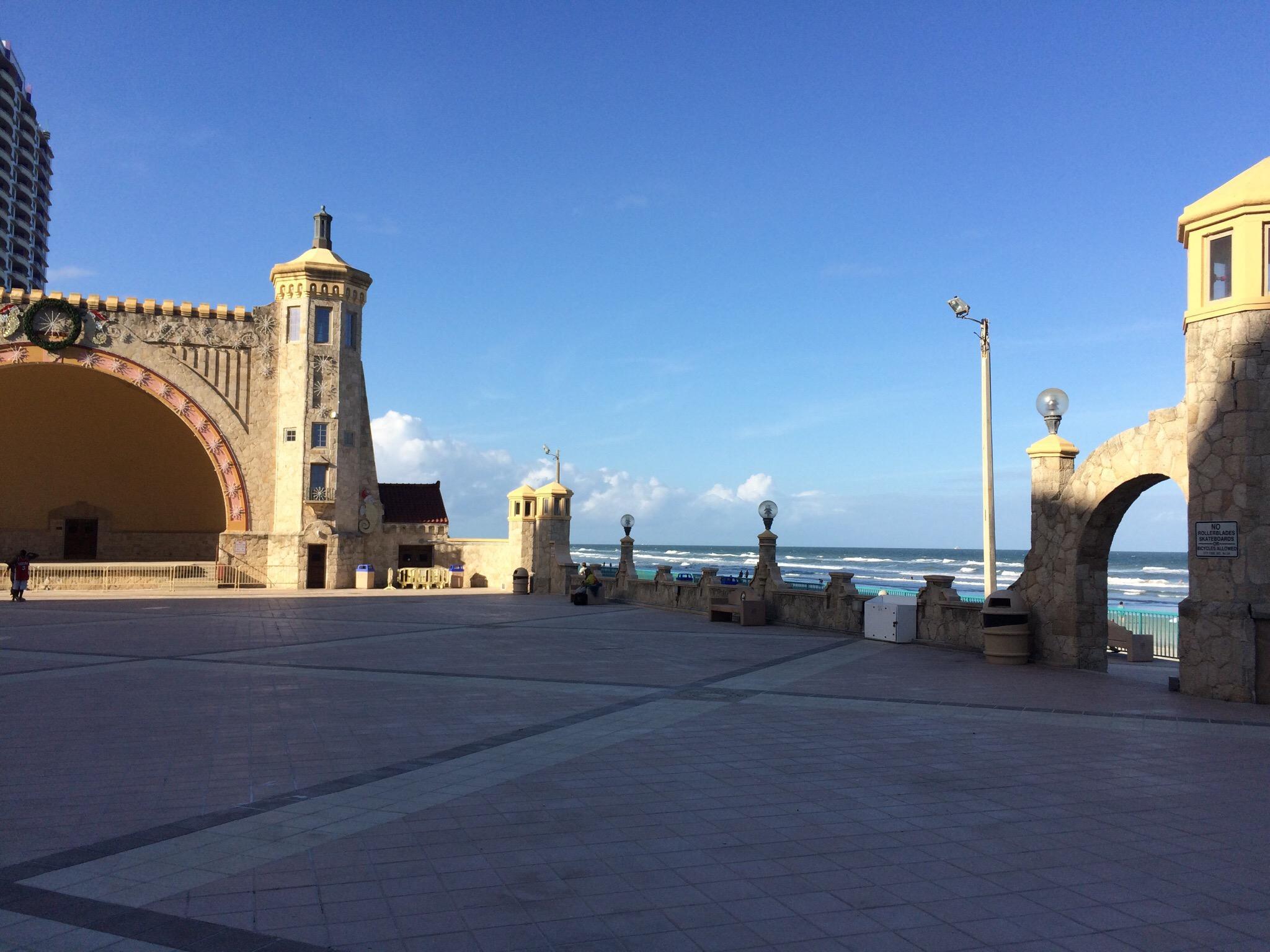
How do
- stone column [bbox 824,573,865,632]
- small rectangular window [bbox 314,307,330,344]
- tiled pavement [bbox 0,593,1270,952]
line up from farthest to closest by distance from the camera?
small rectangular window [bbox 314,307,330,344], stone column [bbox 824,573,865,632], tiled pavement [bbox 0,593,1270,952]

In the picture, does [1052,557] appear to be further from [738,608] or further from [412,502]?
[412,502]

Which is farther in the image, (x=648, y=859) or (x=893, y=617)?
(x=893, y=617)

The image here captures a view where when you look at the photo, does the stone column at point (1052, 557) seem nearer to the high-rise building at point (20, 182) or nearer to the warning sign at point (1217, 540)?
the warning sign at point (1217, 540)

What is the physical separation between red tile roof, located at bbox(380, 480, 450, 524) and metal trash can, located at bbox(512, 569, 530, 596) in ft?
20.7

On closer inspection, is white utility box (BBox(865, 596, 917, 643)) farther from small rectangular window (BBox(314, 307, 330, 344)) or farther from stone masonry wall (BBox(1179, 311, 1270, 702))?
small rectangular window (BBox(314, 307, 330, 344))

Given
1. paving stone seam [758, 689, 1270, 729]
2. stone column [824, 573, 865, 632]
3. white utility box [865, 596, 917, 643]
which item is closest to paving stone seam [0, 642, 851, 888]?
paving stone seam [758, 689, 1270, 729]

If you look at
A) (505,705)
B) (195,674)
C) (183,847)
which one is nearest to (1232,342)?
(505,705)

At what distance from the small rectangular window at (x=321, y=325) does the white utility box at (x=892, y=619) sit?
23203 millimetres

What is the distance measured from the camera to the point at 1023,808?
680 centimetres

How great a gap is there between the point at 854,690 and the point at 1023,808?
17.3 feet

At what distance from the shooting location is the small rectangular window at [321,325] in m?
33.5

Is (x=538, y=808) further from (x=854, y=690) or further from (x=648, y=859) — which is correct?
(x=854, y=690)

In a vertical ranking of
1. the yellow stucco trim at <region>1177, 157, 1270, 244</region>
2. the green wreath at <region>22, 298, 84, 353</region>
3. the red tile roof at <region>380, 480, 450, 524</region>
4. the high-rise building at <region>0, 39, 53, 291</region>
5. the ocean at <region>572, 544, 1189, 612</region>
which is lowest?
the ocean at <region>572, 544, 1189, 612</region>

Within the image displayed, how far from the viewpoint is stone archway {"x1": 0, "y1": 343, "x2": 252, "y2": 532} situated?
107 feet
